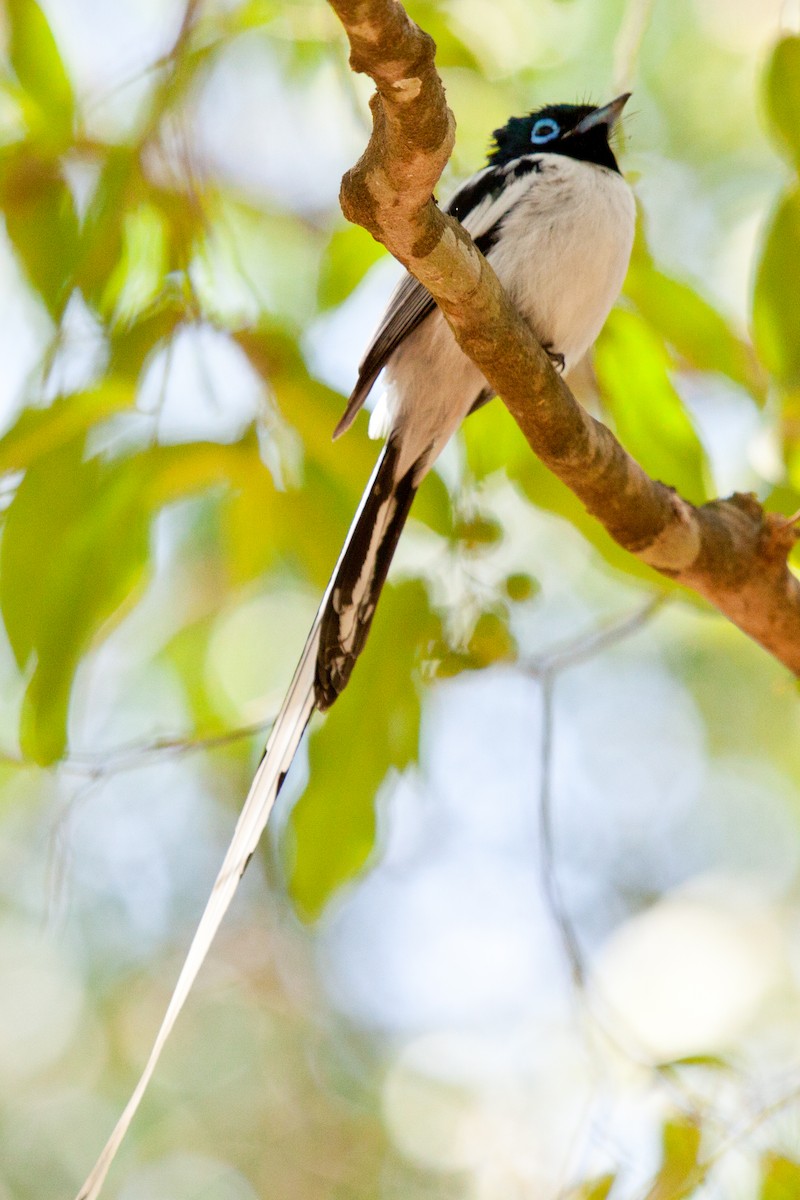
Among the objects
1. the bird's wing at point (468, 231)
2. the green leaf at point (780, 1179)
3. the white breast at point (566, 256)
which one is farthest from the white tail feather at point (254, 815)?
the green leaf at point (780, 1179)

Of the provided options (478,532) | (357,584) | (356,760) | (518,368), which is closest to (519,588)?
(478,532)

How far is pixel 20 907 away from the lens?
5.12 meters

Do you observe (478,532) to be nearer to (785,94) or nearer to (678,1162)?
(785,94)

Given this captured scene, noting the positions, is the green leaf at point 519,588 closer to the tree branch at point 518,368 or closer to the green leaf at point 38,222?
the tree branch at point 518,368

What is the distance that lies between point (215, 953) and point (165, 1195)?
1091mm

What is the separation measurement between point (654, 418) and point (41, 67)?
1240 millimetres

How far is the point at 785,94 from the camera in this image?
81.8 inches

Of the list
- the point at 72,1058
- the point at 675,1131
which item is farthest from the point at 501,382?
the point at 72,1058

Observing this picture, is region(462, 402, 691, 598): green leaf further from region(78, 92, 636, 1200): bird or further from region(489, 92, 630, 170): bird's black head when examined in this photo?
region(489, 92, 630, 170): bird's black head

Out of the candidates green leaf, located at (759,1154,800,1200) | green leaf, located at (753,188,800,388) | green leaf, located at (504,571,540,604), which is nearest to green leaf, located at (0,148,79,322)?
green leaf, located at (504,571,540,604)

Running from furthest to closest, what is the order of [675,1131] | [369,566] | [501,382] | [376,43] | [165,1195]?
1. [165,1195]
2. [369,566]
3. [675,1131]
4. [501,382]
5. [376,43]

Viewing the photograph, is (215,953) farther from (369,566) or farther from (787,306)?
(787,306)

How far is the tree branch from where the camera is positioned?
1.26 metres

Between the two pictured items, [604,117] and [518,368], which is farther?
[604,117]
